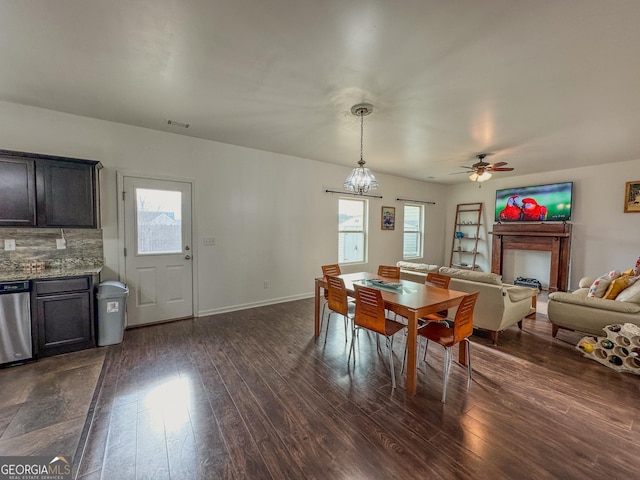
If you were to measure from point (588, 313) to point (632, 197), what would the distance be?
3.68 m

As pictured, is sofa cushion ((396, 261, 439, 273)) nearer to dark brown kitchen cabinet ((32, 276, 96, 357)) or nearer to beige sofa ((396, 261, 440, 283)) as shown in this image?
beige sofa ((396, 261, 440, 283))

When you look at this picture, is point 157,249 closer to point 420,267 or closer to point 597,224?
point 420,267

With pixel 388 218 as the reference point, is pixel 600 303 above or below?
below

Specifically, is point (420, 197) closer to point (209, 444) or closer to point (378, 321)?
point (378, 321)

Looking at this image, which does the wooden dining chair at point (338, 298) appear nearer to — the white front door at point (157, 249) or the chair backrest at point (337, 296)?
the chair backrest at point (337, 296)

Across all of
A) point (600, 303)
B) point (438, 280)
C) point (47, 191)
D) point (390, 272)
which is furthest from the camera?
point (390, 272)

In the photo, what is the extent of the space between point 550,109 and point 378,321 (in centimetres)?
293

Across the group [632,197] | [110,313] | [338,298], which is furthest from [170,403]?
[632,197]

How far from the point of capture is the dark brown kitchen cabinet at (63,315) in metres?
2.75

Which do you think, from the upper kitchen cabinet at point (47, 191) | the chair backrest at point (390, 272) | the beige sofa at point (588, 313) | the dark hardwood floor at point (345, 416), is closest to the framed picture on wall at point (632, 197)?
the beige sofa at point (588, 313)

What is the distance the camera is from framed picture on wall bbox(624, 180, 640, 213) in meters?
4.95

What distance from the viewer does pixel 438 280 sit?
Result: 11.2ft

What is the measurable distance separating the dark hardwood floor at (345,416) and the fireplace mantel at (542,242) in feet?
10.7

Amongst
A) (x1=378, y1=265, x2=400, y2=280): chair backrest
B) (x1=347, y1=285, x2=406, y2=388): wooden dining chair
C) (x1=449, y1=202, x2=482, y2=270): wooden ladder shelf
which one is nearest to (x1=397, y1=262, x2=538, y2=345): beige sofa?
(x1=378, y1=265, x2=400, y2=280): chair backrest
